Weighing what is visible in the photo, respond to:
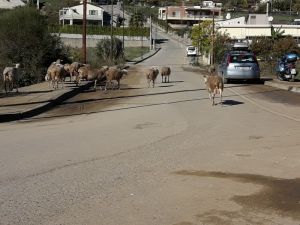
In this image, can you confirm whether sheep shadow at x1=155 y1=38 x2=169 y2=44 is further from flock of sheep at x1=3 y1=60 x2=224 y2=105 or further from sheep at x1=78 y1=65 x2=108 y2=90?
sheep at x1=78 y1=65 x2=108 y2=90

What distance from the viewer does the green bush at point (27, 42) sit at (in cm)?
3503

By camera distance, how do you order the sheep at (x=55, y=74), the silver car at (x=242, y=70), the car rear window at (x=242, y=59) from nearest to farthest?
1. the sheep at (x=55, y=74)
2. the silver car at (x=242, y=70)
3. the car rear window at (x=242, y=59)

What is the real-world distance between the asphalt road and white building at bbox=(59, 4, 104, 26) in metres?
126

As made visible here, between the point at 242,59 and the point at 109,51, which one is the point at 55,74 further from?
the point at 109,51

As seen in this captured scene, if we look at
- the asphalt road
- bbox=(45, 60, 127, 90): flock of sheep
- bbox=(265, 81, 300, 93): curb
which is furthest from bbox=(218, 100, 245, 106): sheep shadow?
bbox=(45, 60, 127, 90): flock of sheep

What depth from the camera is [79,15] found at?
465ft

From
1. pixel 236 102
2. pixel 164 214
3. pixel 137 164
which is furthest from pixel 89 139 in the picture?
pixel 236 102

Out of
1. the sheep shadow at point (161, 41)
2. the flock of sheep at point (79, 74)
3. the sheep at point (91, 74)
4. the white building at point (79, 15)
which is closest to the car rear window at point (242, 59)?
the flock of sheep at point (79, 74)

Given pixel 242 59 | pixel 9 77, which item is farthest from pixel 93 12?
pixel 9 77

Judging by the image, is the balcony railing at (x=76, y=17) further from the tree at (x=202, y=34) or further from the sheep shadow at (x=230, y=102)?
the sheep shadow at (x=230, y=102)

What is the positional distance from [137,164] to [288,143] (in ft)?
11.9

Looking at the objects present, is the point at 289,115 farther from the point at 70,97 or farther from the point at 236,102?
the point at 70,97

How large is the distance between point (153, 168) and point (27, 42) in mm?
28209

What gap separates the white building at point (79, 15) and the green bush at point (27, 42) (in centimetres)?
10365
